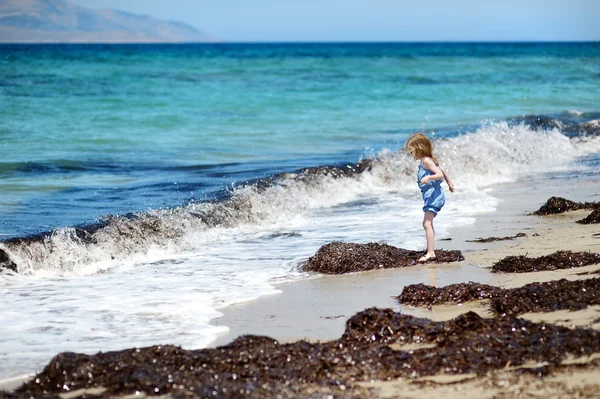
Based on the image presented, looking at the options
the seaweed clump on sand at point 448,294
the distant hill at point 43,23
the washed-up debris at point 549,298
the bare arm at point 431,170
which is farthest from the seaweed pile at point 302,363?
the distant hill at point 43,23

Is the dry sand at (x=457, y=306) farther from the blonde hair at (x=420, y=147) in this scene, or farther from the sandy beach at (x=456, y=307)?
the blonde hair at (x=420, y=147)

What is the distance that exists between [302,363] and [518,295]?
1.84 metres

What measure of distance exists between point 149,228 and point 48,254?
4.73ft

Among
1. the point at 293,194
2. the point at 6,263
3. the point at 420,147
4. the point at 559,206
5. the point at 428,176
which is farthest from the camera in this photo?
the point at 293,194

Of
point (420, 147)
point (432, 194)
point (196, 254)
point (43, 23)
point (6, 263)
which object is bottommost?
point (196, 254)

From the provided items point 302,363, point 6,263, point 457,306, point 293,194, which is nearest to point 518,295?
point 457,306

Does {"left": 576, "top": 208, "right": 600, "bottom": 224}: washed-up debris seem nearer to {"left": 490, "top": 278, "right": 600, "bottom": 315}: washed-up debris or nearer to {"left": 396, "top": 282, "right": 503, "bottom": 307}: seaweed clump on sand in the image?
{"left": 490, "top": 278, "right": 600, "bottom": 315}: washed-up debris

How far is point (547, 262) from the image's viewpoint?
275 inches

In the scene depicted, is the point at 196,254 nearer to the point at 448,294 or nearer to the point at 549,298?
the point at 448,294

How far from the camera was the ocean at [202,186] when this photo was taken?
6629mm

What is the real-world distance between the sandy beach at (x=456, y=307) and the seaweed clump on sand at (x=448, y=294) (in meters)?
0.07

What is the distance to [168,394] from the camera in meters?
4.30

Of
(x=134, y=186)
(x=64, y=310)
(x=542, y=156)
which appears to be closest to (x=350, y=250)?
(x=64, y=310)

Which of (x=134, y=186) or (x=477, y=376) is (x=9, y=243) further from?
(x=477, y=376)
